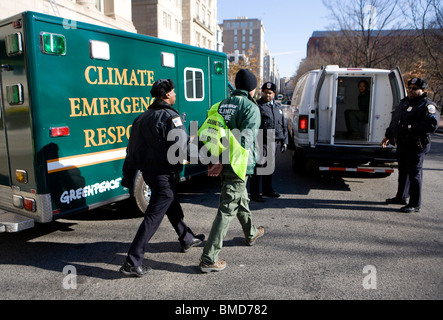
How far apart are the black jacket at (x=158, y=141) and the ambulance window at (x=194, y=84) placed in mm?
2400

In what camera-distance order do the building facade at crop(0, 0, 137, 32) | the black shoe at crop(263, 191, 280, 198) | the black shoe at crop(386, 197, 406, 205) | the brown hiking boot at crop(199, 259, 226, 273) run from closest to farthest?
the brown hiking boot at crop(199, 259, 226, 273), the black shoe at crop(386, 197, 406, 205), the black shoe at crop(263, 191, 280, 198), the building facade at crop(0, 0, 137, 32)

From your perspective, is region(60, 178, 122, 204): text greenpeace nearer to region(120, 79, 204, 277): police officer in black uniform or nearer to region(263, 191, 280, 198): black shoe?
region(120, 79, 204, 277): police officer in black uniform

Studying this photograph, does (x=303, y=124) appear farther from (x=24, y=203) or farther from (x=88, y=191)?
(x=24, y=203)

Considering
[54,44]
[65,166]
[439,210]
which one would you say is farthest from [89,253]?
[439,210]

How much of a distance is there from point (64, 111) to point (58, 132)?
252 millimetres

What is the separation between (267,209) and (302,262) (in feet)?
6.24

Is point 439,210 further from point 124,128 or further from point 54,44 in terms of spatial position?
point 54,44

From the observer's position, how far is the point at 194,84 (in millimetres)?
5922

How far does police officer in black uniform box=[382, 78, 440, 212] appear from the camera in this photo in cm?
508

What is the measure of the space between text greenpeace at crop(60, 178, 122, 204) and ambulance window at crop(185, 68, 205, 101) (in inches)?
79.4

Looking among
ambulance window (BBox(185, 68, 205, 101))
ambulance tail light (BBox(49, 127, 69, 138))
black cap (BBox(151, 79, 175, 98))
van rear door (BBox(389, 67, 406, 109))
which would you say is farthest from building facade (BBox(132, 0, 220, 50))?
black cap (BBox(151, 79, 175, 98))

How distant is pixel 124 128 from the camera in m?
4.65

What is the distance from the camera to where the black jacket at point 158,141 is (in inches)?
131
